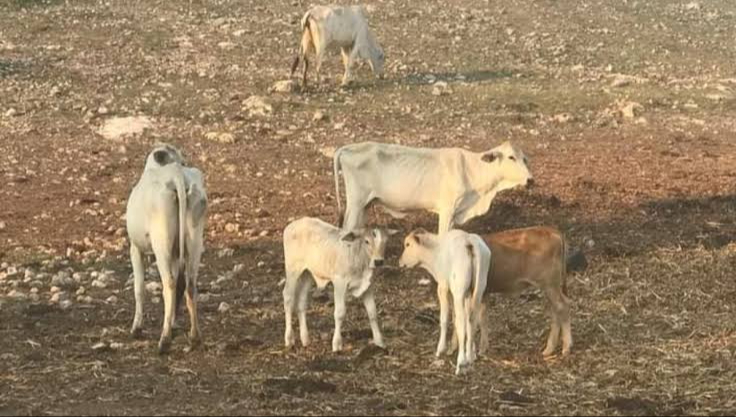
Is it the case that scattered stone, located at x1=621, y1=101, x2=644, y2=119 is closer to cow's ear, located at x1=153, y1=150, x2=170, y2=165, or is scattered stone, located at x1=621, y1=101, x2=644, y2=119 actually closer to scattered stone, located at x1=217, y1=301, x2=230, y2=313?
scattered stone, located at x1=217, y1=301, x2=230, y2=313

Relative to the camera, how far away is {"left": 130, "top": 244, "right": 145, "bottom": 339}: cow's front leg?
35.6 feet

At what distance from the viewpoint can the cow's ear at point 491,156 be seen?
44.3 feet

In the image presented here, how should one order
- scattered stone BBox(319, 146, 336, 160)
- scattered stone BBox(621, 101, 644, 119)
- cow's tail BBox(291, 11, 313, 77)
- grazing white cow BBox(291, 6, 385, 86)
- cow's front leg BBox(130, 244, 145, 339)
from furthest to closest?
grazing white cow BBox(291, 6, 385, 86) → cow's tail BBox(291, 11, 313, 77) → scattered stone BBox(621, 101, 644, 119) → scattered stone BBox(319, 146, 336, 160) → cow's front leg BBox(130, 244, 145, 339)

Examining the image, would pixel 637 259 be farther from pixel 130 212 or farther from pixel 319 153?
pixel 319 153

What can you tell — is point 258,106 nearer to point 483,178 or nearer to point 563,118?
point 563,118

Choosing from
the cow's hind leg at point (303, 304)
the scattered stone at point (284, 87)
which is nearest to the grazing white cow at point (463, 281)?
the cow's hind leg at point (303, 304)

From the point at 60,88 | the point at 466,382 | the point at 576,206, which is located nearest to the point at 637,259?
the point at 576,206

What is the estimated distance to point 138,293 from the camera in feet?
36.2

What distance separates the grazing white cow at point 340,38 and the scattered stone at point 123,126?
4.59 metres

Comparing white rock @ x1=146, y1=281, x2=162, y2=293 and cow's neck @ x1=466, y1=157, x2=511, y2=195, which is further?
cow's neck @ x1=466, y1=157, x2=511, y2=195

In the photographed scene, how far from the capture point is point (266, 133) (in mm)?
20000

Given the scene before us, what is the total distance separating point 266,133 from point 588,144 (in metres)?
4.95

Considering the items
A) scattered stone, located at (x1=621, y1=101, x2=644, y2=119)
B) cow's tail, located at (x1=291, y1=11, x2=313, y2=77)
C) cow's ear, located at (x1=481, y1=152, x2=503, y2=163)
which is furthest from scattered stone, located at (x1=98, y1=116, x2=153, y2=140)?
scattered stone, located at (x1=621, y1=101, x2=644, y2=119)

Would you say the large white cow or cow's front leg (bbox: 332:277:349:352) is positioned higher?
the large white cow
